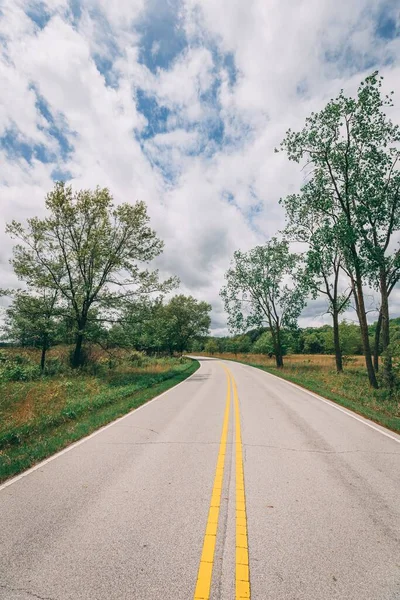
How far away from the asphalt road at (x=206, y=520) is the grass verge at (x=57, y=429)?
1.63 feet

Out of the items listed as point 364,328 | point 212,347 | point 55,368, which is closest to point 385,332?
point 364,328

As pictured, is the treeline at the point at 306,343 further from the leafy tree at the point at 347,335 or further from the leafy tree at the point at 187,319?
the leafy tree at the point at 187,319

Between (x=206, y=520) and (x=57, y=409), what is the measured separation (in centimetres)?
847

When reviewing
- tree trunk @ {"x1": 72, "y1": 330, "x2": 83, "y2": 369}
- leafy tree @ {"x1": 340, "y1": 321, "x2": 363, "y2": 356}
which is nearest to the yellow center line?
tree trunk @ {"x1": 72, "y1": 330, "x2": 83, "y2": 369}

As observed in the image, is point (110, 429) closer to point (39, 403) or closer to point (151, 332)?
point (39, 403)

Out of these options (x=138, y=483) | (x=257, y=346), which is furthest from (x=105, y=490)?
(x=257, y=346)

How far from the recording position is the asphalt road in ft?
9.04

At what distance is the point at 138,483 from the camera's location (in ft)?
15.8

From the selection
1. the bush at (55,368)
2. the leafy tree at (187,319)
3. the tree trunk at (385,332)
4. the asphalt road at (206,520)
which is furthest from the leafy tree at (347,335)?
the asphalt road at (206,520)

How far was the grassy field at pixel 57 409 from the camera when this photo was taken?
6594mm

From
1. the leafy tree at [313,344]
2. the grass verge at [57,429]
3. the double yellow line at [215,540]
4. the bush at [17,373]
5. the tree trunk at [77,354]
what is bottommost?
the grass verge at [57,429]

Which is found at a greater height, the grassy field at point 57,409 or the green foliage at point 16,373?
the green foliage at point 16,373

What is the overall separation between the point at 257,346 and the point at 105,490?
185 feet

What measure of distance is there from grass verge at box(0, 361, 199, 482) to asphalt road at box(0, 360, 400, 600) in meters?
0.50
